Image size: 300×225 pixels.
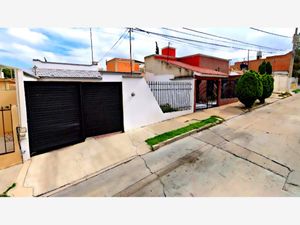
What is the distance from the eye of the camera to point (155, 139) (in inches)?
275

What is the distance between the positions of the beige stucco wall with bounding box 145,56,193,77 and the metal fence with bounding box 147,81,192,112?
1397 millimetres

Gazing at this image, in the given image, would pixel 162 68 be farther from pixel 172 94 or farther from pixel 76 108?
pixel 76 108

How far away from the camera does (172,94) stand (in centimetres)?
1041

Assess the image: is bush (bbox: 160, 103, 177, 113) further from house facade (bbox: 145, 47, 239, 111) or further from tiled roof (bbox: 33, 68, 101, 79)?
tiled roof (bbox: 33, 68, 101, 79)

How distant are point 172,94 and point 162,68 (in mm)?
5414

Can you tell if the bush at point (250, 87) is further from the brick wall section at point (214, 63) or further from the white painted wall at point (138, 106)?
the brick wall section at point (214, 63)

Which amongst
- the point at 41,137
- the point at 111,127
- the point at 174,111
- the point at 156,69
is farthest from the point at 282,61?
the point at 41,137

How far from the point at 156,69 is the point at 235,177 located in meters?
13.0

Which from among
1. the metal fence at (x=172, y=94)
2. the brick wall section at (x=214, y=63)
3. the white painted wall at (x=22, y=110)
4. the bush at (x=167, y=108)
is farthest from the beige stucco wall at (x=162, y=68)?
the white painted wall at (x=22, y=110)

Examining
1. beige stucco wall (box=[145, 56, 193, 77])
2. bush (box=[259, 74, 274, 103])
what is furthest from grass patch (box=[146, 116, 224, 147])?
bush (box=[259, 74, 274, 103])

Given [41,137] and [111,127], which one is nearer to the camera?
[41,137]

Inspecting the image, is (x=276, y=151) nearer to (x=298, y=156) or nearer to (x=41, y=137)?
(x=298, y=156)

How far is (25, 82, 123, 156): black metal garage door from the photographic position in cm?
587

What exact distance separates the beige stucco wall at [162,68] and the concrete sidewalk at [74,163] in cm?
572
